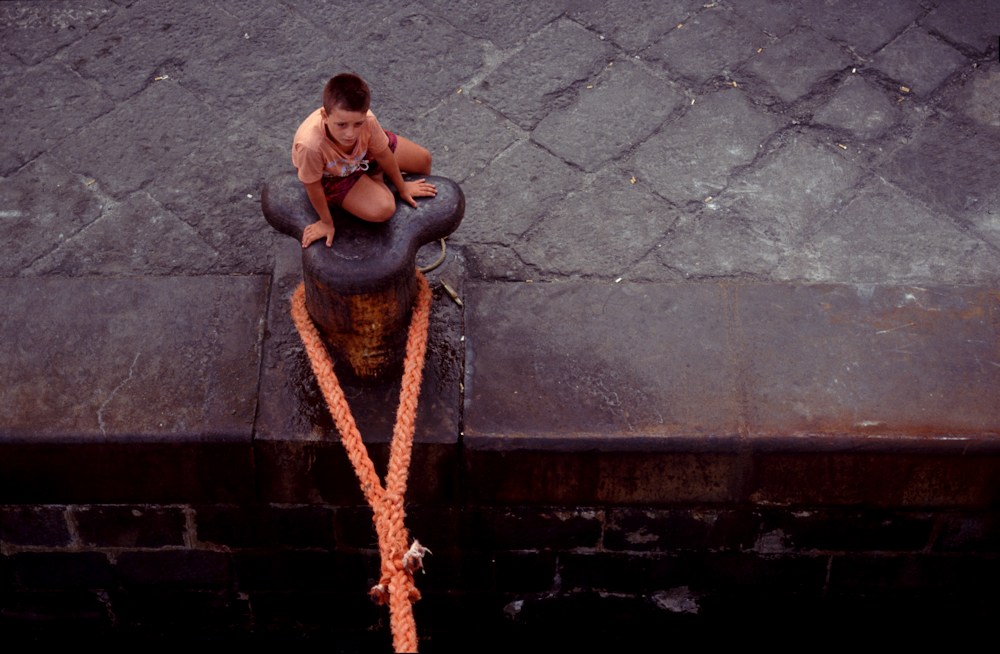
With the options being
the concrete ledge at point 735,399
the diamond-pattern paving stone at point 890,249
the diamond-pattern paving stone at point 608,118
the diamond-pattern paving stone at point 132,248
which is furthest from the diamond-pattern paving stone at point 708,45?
the diamond-pattern paving stone at point 132,248

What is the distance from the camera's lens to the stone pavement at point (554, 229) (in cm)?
254

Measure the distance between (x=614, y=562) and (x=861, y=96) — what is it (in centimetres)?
204

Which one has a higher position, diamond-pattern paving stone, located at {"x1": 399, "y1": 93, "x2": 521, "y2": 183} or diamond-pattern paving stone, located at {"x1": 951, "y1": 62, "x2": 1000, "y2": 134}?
diamond-pattern paving stone, located at {"x1": 951, "y1": 62, "x2": 1000, "y2": 134}

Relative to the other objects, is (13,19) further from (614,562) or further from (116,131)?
(614,562)

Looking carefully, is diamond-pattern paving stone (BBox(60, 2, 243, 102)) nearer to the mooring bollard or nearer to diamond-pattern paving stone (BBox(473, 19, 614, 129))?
diamond-pattern paving stone (BBox(473, 19, 614, 129))

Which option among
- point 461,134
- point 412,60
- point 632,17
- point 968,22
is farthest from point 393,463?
point 968,22

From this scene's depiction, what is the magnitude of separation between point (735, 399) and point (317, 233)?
112 centimetres

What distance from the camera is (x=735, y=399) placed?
8.36 feet

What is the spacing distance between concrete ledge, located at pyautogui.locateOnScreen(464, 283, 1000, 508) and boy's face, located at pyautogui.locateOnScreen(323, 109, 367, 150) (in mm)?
616

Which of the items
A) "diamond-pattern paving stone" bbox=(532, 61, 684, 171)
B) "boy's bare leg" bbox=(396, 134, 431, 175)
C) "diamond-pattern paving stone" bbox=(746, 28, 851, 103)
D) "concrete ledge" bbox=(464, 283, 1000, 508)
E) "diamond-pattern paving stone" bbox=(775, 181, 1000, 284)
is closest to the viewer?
"concrete ledge" bbox=(464, 283, 1000, 508)

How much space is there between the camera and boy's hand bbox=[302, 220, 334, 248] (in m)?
2.42

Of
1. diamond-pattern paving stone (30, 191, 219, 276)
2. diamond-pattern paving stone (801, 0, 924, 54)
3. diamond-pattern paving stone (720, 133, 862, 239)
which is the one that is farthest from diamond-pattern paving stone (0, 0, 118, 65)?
diamond-pattern paving stone (801, 0, 924, 54)

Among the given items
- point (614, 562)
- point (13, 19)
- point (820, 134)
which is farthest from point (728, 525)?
point (13, 19)

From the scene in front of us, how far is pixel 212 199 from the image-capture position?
343cm
